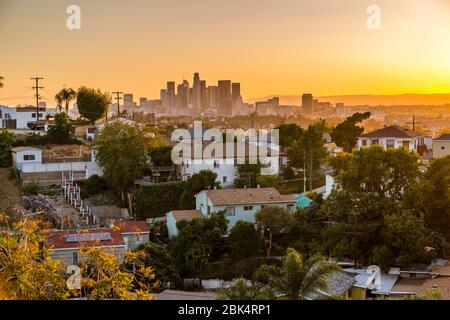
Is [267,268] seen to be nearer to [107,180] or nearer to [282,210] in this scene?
[282,210]

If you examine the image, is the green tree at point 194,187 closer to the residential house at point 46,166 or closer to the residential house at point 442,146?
the residential house at point 46,166

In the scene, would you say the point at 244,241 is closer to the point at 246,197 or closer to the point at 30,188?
the point at 246,197

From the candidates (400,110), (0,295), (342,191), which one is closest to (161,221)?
(342,191)

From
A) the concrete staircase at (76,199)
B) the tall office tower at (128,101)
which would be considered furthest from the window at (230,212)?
the tall office tower at (128,101)

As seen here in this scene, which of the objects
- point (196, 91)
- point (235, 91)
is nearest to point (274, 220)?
point (235, 91)

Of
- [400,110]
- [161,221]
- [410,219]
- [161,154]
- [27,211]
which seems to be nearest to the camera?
[410,219]

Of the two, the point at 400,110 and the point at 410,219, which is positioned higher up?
the point at 400,110
